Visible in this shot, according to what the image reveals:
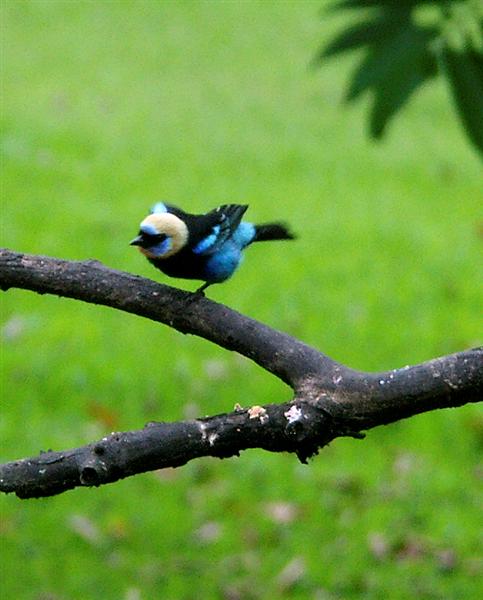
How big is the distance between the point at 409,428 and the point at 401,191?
4281 mm

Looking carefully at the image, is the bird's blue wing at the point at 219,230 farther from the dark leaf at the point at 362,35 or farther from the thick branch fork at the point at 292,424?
the thick branch fork at the point at 292,424

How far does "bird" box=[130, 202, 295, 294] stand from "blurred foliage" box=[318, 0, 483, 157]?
15.2 inches

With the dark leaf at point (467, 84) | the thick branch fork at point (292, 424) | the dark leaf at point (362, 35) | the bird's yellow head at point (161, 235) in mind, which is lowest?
the thick branch fork at point (292, 424)

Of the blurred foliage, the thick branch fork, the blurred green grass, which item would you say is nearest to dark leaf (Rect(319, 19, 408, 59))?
the blurred foliage

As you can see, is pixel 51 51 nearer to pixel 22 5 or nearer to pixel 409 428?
pixel 22 5

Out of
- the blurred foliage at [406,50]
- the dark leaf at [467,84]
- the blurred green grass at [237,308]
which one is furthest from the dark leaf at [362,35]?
the blurred green grass at [237,308]

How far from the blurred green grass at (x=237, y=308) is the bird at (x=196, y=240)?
25.7 inches

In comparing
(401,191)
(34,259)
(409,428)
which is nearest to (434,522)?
(409,428)

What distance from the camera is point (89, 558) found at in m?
4.65

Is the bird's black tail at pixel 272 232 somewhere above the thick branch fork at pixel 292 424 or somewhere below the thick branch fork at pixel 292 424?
above

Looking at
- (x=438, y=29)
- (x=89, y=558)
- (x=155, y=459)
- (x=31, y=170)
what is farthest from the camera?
(x=31, y=170)

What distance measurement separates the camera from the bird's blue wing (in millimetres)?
2506

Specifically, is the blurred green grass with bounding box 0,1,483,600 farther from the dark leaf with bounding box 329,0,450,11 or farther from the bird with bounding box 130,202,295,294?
the bird with bounding box 130,202,295,294

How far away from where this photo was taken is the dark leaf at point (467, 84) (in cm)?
236
